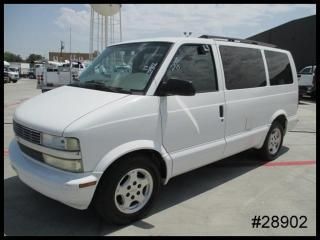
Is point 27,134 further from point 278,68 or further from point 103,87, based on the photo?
point 278,68

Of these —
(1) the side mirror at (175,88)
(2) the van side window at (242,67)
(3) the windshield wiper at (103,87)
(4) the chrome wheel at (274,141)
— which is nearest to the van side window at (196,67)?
(1) the side mirror at (175,88)

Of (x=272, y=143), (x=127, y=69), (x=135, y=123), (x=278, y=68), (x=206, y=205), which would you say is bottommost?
(x=206, y=205)

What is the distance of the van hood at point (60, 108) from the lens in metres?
3.47

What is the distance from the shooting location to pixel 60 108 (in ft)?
12.3

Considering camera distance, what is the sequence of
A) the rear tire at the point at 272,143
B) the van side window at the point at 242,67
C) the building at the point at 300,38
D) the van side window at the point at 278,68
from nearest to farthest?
the van side window at the point at 242,67 → the van side window at the point at 278,68 → the rear tire at the point at 272,143 → the building at the point at 300,38

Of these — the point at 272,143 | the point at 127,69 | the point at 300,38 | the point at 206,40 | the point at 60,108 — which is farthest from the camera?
the point at 300,38

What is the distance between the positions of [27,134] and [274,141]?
4.42 m

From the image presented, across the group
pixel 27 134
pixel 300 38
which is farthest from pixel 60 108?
pixel 300 38

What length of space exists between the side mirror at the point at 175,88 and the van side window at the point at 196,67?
6.4 inches

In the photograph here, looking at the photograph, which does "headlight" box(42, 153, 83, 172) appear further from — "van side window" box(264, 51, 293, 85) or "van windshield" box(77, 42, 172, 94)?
"van side window" box(264, 51, 293, 85)

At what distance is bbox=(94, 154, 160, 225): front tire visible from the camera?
3584 mm

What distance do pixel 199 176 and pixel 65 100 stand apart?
2537 mm

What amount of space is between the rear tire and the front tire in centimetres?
283

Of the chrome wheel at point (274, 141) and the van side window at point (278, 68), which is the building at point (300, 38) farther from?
the chrome wheel at point (274, 141)
